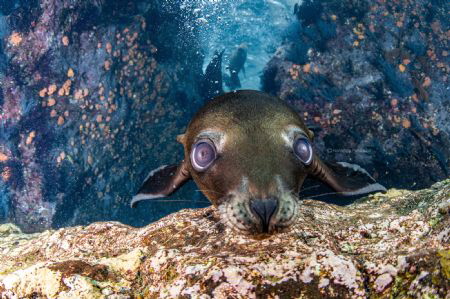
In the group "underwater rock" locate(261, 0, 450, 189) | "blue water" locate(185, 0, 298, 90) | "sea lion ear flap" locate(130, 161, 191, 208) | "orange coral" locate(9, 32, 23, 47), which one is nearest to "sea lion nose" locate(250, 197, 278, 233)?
"sea lion ear flap" locate(130, 161, 191, 208)

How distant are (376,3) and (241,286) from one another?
6659mm

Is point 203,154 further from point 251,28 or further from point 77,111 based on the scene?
point 251,28

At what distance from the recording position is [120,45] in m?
6.89

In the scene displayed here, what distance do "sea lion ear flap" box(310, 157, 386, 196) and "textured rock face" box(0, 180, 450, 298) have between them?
0.57 m

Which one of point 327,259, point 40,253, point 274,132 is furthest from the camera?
point 40,253

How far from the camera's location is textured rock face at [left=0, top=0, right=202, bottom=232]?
5902 millimetres

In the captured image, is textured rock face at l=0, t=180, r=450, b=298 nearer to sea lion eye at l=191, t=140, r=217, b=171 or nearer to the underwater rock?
sea lion eye at l=191, t=140, r=217, b=171

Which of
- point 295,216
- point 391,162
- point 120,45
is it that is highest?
point 295,216

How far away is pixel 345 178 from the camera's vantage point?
10.5ft

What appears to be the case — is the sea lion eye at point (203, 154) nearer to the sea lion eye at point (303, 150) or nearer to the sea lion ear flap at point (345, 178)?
the sea lion eye at point (303, 150)

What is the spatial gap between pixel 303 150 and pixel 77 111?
17.5 feet

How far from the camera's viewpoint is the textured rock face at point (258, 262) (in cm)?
151

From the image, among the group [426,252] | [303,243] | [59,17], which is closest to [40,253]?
[303,243]

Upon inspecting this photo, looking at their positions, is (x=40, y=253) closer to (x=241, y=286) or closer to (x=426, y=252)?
(x=241, y=286)
